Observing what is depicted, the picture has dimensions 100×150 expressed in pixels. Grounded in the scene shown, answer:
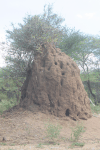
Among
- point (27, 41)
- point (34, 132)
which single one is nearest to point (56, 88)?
point (34, 132)

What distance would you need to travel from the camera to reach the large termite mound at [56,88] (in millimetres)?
6138

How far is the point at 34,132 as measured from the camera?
465cm

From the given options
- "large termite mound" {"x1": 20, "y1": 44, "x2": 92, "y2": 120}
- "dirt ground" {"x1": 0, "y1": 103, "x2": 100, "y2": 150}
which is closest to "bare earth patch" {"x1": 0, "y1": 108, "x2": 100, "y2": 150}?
"dirt ground" {"x1": 0, "y1": 103, "x2": 100, "y2": 150}

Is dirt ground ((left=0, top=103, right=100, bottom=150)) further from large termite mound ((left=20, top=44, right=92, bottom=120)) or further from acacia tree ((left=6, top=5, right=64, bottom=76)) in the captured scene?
acacia tree ((left=6, top=5, right=64, bottom=76))

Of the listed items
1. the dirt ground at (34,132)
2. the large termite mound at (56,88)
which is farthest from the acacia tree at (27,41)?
the dirt ground at (34,132)

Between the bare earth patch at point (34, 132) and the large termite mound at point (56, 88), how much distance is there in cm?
37

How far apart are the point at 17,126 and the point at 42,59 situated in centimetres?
317

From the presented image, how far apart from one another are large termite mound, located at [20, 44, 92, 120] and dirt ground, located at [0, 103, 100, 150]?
351mm

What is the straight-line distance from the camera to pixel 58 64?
6770 mm

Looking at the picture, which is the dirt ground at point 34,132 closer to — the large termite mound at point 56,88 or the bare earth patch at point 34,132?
the bare earth patch at point 34,132

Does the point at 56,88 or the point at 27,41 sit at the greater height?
the point at 27,41

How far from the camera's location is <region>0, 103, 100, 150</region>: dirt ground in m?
3.81

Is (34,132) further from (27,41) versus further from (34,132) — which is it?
(27,41)

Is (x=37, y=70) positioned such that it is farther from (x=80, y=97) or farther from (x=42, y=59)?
(x=80, y=97)
